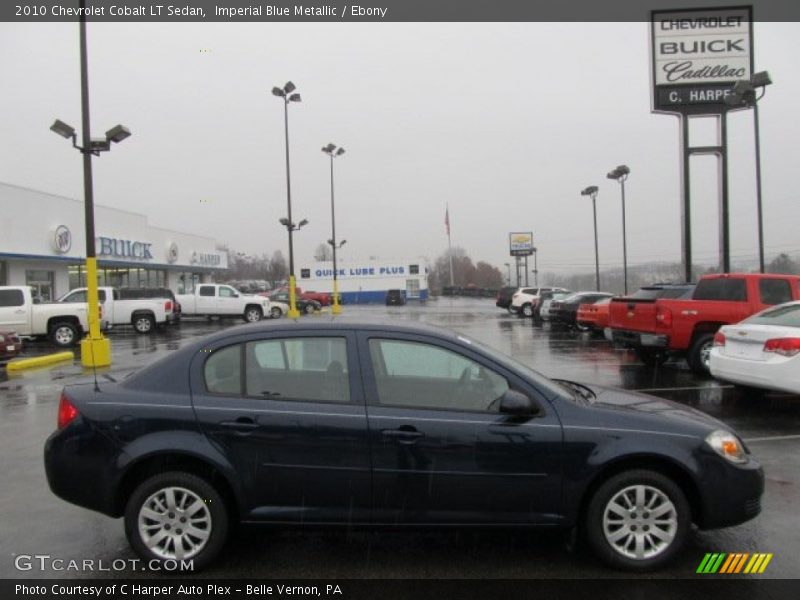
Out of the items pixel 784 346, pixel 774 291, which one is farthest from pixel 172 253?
pixel 784 346

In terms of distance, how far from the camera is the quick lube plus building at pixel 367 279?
208 feet

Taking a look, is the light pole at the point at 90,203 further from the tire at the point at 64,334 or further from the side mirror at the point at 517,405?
the side mirror at the point at 517,405

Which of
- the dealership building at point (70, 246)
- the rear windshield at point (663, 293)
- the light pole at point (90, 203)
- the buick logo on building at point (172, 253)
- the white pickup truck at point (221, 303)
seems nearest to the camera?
the rear windshield at point (663, 293)

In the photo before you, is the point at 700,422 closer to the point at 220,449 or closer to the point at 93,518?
the point at 220,449

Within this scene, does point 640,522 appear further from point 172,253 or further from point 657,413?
point 172,253

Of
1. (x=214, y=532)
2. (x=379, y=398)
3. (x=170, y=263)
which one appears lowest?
(x=214, y=532)

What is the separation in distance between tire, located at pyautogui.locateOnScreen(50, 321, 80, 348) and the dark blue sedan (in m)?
16.8

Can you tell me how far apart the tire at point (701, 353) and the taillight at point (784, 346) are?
320 cm

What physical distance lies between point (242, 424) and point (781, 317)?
752 cm

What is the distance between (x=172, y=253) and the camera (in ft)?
134

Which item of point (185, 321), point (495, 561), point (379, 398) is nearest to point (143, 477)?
point (379, 398)

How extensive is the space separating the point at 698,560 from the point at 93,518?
4.34m

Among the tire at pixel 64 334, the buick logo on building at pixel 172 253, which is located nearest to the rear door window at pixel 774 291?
the tire at pixel 64 334

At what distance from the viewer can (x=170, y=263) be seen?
4081 centimetres
